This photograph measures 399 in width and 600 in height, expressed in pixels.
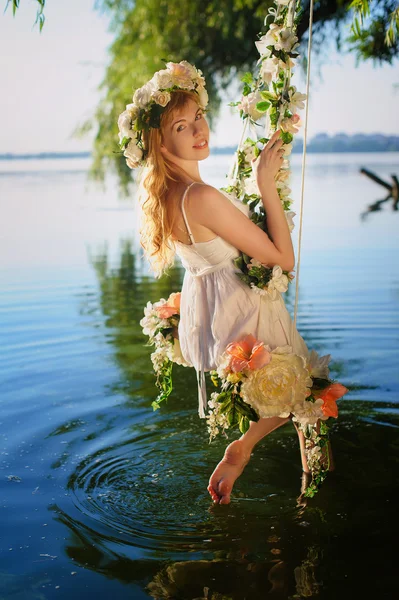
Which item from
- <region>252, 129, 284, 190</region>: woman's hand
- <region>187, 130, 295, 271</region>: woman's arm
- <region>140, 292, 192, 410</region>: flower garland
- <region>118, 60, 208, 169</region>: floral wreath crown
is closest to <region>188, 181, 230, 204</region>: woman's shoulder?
<region>187, 130, 295, 271</region>: woman's arm

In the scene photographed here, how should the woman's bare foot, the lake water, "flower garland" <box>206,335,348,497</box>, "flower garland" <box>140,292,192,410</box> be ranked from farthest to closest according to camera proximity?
1. "flower garland" <box>140,292,192,410</box>
2. the woman's bare foot
3. "flower garland" <box>206,335,348,497</box>
4. the lake water

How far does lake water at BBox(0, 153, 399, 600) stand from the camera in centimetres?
245

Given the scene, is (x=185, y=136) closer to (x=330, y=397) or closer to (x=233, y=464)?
(x=330, y=397)

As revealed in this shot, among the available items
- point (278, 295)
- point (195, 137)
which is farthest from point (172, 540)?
point (195, 137)

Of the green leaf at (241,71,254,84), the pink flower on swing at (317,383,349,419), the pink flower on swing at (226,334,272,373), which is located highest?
the green leaf at (241,71,254,84)

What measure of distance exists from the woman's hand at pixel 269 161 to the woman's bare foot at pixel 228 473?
89 cm

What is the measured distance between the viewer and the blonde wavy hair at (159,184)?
111 inches

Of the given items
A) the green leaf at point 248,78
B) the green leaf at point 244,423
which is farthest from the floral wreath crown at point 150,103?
the green leaf at point 244,423

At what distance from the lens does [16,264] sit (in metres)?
9.34

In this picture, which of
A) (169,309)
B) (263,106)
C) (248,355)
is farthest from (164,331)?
(263,106)

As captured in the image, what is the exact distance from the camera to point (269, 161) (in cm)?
279

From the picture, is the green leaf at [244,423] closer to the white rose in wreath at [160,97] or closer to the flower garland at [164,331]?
the flower garland at [164,331]

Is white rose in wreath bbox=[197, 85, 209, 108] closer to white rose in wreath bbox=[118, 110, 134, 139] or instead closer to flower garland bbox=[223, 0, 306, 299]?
flower garland bbox=[223, 0, 306, 299]

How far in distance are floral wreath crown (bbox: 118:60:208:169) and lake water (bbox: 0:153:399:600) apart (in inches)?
47.6
